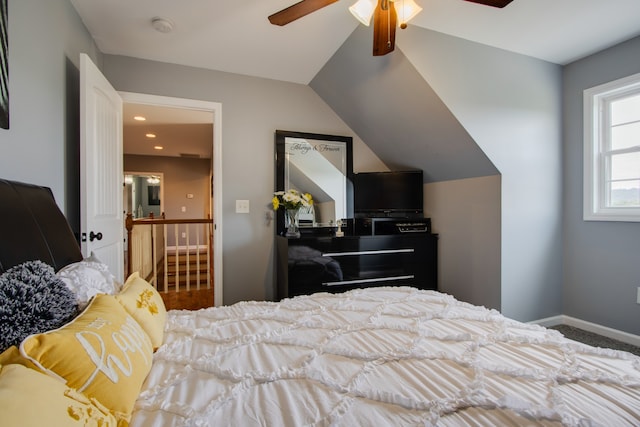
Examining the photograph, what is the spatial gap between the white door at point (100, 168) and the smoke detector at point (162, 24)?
51 centimetres

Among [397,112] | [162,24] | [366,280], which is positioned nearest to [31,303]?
[162,24]

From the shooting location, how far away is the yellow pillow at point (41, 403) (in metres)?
0.43

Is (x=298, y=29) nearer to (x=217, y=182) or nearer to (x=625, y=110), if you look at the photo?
(x=217, y=182)

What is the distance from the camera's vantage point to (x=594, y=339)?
8.11 ft

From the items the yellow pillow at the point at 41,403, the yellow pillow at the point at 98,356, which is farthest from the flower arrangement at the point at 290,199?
the yellow pillow at the point at 41,403

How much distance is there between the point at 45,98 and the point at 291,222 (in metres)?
1.91

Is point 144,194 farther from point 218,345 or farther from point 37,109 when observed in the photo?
point 218,345

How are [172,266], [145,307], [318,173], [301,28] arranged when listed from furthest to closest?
1. [172,266]
2. [318,173]
3. [301,28]
4. [145,307]

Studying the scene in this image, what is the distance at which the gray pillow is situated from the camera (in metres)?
0.63

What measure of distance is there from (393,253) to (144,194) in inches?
284

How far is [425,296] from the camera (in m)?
1.57

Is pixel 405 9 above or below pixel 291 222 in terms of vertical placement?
above

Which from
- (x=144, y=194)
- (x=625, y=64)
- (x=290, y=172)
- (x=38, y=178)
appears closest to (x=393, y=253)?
(x=290, y=172)

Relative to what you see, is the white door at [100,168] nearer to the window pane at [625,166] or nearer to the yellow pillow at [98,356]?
the yellow pillow at [98,356]
